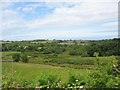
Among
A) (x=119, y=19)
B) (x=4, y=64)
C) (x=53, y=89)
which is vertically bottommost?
(x=53, y=89)

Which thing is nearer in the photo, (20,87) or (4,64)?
(20,87)

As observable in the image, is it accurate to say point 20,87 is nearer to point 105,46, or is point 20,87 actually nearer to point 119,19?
point 119,19

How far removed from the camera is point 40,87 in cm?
332

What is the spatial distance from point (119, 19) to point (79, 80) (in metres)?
0.92

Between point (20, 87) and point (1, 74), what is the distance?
22.1 inches

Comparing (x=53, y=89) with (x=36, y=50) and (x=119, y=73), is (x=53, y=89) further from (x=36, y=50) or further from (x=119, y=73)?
(x=36, y=50)

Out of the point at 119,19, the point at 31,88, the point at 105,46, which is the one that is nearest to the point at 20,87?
the point at 31,88

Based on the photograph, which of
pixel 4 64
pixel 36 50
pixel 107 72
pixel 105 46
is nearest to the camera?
pixel 107 72

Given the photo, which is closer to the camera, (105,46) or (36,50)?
Answer: (105,46)

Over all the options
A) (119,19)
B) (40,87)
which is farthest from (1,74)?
(119,19)

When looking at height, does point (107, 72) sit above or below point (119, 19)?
below

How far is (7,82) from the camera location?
364 cm

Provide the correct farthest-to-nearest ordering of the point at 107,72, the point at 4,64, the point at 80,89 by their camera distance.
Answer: the point at 4,64, the point at 107,72, the point at 80,89

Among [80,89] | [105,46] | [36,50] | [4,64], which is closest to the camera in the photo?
[80,89]
